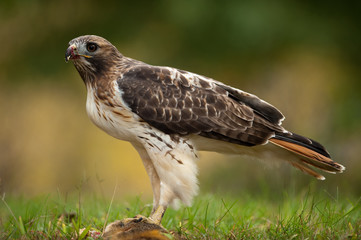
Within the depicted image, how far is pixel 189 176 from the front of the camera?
13.8ft

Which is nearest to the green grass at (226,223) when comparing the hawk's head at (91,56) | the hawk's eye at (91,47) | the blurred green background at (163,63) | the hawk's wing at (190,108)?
the hawk's wing at (190,108)

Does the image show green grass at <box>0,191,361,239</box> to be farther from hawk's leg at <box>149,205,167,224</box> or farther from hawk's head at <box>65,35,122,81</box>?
hawk's head at <box>65,35,122,81</box>

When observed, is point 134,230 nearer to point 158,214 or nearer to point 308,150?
point 158,214

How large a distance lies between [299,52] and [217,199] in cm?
604

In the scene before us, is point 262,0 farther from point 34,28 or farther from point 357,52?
point 34,28

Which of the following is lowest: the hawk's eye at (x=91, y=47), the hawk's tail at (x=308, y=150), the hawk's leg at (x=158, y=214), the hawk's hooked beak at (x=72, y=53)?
the hawk's leg at (x=158, y=214)

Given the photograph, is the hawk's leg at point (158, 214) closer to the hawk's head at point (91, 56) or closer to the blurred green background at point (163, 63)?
the hawk's head at point (91, 56)

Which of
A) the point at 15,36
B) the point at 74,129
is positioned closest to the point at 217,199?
the point at 74,129

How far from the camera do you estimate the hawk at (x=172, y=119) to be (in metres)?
4.20

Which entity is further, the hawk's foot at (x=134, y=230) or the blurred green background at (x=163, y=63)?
the blurred green background at (x=163, y=63)

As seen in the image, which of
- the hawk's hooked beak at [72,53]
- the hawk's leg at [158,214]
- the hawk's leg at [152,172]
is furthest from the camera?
the hawk's leg at [152,172]

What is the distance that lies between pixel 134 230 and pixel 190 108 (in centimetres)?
130

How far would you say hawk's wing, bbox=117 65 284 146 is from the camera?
4.22 meters

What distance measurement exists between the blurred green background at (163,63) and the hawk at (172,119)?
4172mm
